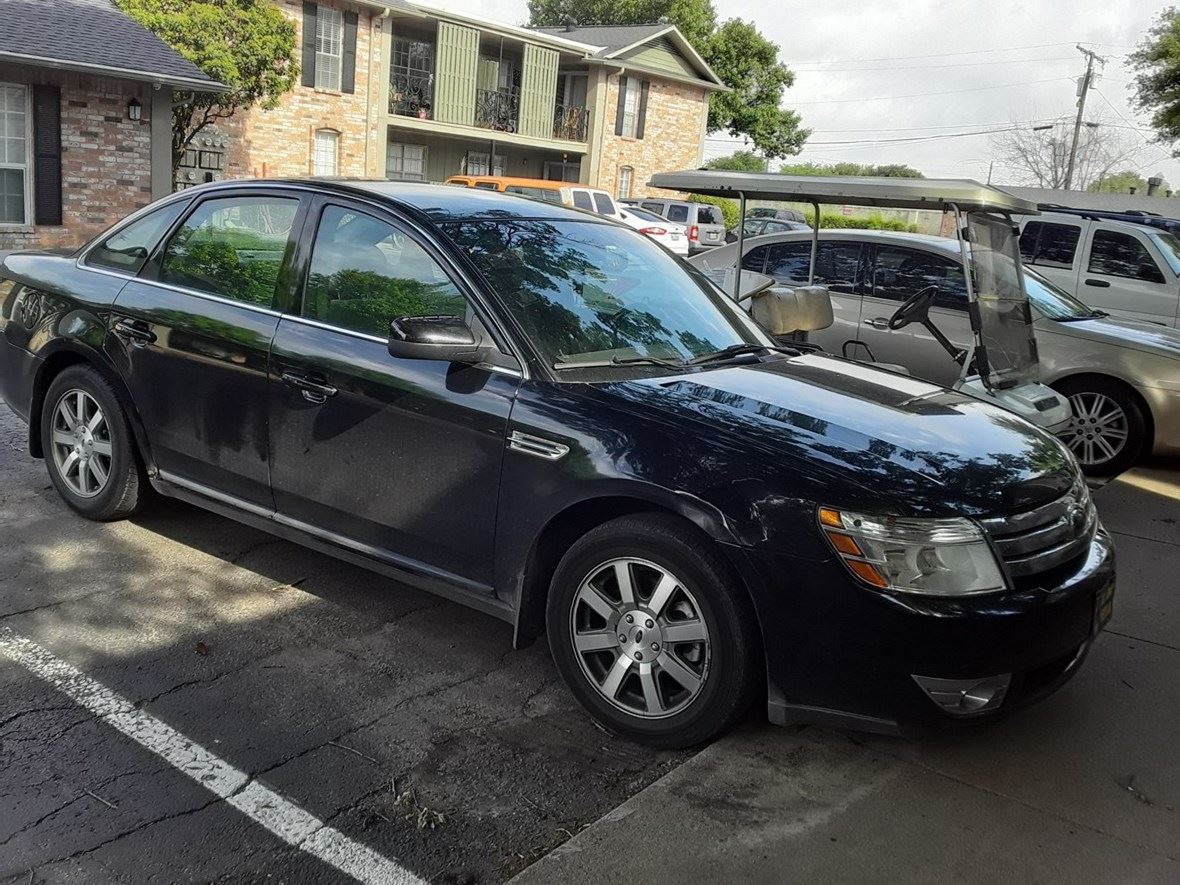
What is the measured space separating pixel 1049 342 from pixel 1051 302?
456 millimetres

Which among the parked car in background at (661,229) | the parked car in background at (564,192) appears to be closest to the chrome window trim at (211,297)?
the parked car in background at (661,229)

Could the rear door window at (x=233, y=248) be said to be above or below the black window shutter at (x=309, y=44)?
below

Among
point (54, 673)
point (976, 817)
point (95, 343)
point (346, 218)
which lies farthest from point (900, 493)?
point (95, 343)

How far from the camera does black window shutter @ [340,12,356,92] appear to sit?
2641 centimetres

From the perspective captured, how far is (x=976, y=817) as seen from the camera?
3146mm

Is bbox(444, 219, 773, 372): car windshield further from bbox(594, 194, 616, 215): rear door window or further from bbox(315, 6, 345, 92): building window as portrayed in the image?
bbox(315, 6, 345, 92): building window

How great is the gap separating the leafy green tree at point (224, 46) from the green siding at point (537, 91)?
10.7 m

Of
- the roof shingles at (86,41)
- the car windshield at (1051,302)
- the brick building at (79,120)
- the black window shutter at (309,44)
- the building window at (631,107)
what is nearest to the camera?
the car windshield at (1051,302)

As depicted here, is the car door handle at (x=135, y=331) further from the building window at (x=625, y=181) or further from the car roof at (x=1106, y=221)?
the building window at (x=625, y=181)

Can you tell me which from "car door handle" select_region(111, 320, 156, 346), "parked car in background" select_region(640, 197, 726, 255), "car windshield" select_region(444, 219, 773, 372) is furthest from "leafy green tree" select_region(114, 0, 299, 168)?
"car windshield" select_region(444, 219, 773, 372)

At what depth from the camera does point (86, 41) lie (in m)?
15.5

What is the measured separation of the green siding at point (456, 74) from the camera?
28.9 metres

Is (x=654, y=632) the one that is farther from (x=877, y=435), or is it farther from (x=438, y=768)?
(x=877, y=435)

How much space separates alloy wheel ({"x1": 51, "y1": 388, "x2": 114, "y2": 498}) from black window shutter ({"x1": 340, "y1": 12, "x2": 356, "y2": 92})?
23245 mm
